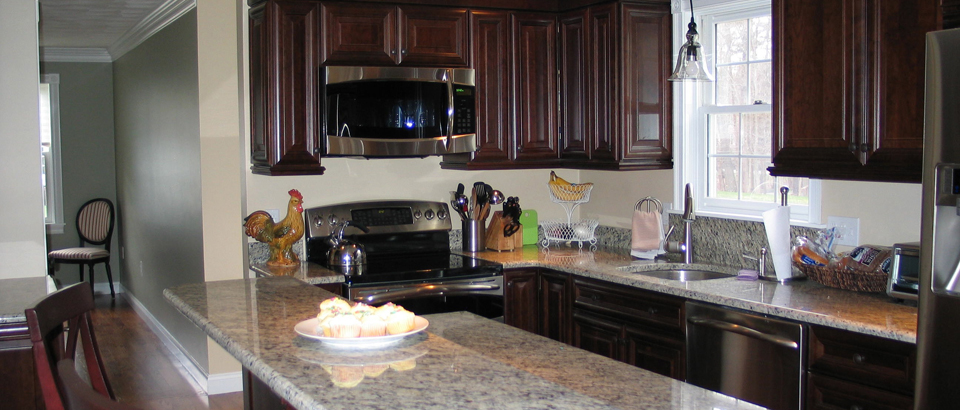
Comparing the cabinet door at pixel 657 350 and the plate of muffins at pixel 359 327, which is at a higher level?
the plate of muffins at pixel 359 327

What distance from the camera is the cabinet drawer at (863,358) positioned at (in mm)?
2396

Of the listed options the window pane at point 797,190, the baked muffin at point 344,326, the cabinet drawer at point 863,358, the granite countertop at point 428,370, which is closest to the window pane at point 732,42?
the window pane at point 797,190

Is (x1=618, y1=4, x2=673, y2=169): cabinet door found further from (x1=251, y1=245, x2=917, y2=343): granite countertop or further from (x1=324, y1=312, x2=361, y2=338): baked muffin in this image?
(x1=324, y1=312, x2=361, y2=338): baked muffin

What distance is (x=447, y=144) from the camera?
411 centimetres

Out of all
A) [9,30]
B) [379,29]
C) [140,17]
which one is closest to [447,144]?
[379,29]

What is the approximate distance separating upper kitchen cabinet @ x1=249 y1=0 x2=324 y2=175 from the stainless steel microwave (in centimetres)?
9

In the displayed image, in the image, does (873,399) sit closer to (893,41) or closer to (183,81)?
(893,41)

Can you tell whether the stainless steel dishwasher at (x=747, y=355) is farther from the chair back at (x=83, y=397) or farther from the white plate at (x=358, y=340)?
the chair back at (x=83, y=397)

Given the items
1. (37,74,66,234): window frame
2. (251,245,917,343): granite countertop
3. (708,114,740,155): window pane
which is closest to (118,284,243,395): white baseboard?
(251,245,917,343): granite countertop

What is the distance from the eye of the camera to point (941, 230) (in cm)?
212

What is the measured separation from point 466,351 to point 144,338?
16.9ft

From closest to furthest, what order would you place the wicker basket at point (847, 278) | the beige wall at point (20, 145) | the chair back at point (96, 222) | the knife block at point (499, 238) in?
the wicker basket at point (847, 278)
the beige wall at point (20, 145)
the knife block at point (499, 238)
the chair back at point (96, 222)

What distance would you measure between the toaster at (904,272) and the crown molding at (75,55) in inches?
296

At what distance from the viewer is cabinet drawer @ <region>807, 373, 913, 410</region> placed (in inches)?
96.0
